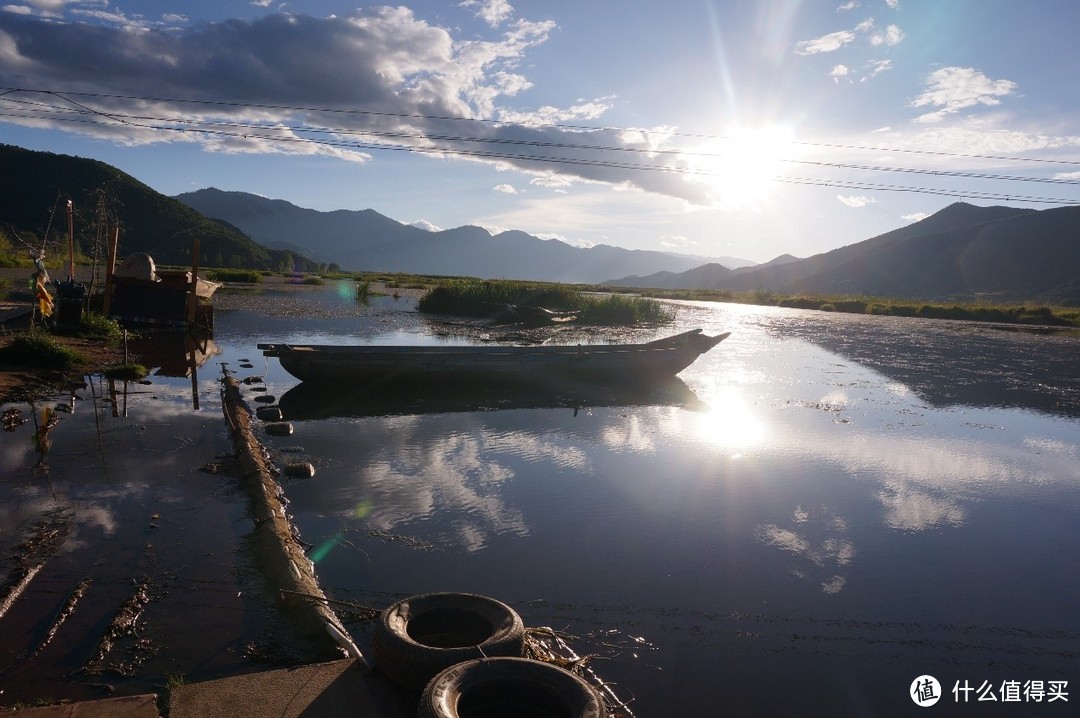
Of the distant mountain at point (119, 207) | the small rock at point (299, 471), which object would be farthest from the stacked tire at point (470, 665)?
→ the distant mountain at point (119, 207)

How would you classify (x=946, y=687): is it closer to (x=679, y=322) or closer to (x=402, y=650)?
(x=402, y=650)

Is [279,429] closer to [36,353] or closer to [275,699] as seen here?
[36,353]

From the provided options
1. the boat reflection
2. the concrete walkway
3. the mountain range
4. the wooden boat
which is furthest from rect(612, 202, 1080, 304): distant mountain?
the concrete walkway

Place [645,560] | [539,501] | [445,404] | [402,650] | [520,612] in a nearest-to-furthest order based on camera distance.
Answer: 1. [402,650]
2. [520,612]
3. [645,560]
4. [539,501]
5. [445,404]

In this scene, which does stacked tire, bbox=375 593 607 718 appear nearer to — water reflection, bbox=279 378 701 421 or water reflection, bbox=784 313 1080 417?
water reflection, bbox=279 378 701 421

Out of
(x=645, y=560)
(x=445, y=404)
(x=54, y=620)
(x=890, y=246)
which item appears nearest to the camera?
(x=54, y=620)

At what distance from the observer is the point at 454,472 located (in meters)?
9.19

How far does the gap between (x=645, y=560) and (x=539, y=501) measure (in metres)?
1.90

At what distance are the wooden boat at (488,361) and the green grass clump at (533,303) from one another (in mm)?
15398

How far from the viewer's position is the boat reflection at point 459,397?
42.3ft

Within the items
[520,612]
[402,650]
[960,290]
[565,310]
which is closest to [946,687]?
[520,612]

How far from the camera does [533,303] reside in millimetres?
34438

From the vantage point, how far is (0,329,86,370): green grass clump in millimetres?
12680

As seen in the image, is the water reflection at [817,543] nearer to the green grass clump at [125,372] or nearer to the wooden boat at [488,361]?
the wooden boat at [488,361]
